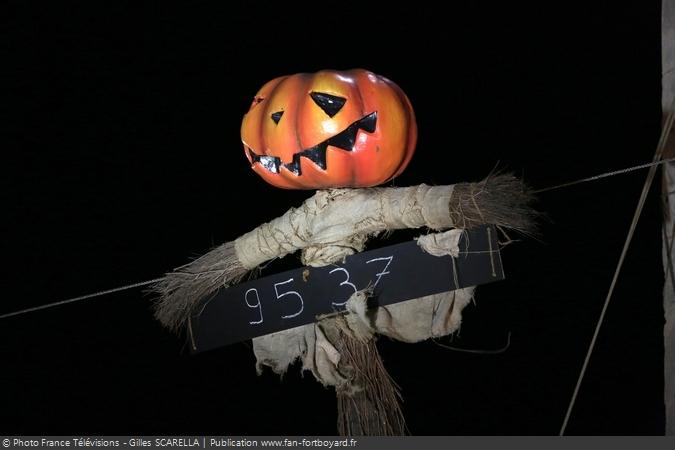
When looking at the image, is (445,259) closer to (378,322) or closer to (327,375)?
(378,322)

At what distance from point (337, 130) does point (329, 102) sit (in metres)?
0.07

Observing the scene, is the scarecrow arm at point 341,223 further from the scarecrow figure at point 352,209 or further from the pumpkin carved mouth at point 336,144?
the pumpkin carved mouth at point 336,144

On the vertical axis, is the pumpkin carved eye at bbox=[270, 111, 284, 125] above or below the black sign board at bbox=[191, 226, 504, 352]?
above

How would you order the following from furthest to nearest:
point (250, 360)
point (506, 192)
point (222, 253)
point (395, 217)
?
point (250, 360), point (222, 253), point (395, 217), point (506, 192)

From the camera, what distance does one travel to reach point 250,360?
8.70 ft

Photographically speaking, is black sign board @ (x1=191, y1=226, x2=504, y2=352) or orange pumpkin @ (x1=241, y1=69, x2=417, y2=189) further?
orange pumpkin @ (x1=241, y1=69, x2=417, y2=189)

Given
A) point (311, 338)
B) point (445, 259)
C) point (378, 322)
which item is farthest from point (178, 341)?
point (445, 259)

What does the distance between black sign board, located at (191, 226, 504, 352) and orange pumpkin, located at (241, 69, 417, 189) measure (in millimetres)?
192

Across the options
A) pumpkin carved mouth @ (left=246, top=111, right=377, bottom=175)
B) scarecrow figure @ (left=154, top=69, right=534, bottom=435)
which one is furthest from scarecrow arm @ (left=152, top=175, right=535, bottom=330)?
pumpkin carved mouth @ (left=246, top=111, right=377, bottom=175)

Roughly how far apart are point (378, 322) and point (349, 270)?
13cm

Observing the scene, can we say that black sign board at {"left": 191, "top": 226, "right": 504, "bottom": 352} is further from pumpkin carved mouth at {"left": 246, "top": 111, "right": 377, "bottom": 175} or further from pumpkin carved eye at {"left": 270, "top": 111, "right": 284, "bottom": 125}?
pumpkin carved eye at {"left": 270, "top": 111, "right": 284, "bottom": 125}

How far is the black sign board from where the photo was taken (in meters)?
1.78

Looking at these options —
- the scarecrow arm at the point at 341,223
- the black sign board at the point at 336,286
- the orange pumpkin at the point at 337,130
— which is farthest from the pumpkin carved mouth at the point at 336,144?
the black sign board at the point at 336,286

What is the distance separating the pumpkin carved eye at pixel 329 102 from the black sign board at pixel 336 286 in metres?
0.32
